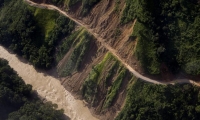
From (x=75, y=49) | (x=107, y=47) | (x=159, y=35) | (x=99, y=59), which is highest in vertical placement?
(x=75, y=49)

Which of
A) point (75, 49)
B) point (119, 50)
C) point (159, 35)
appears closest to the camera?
point (159, 35)

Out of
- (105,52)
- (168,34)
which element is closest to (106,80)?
(105,52)

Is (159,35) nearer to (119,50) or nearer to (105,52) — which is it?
(119,50)

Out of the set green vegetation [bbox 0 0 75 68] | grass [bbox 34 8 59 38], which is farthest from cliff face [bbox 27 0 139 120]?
grass [bbox 34 8 59 38]

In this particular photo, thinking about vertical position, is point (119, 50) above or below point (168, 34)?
above

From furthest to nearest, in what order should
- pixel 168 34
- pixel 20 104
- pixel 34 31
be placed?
pixel 34 31 < pixel 20 104 < pixel 168 34

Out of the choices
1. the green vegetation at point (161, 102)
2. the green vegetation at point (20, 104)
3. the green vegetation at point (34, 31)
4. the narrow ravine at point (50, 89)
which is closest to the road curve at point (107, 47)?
the green vegetation at point (161, 102)
